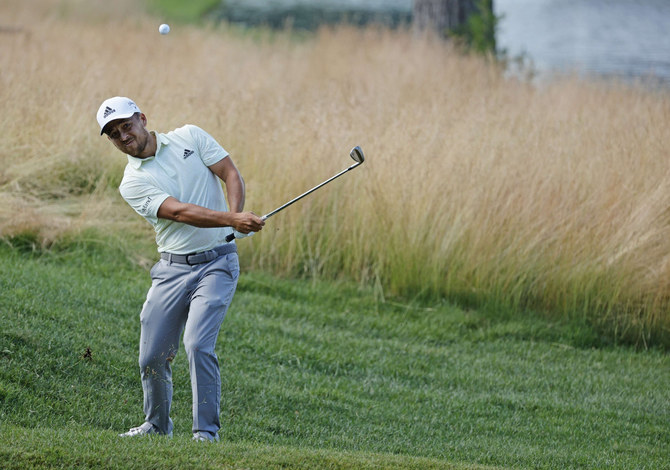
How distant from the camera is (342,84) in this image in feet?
44.7

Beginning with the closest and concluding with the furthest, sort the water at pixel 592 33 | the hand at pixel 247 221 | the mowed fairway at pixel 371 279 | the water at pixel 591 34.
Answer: the hand at pixel 247 221, the mowed fairway at pixel 371 279, the water at pixel 591 34, the water at pixel 592 33

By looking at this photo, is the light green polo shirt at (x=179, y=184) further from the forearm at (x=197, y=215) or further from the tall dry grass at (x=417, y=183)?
the tall dry grass at (x=417, y=183)

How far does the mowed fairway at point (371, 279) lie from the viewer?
6367 mm

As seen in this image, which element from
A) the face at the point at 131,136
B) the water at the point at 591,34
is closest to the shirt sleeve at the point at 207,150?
the face at the point at 131,136

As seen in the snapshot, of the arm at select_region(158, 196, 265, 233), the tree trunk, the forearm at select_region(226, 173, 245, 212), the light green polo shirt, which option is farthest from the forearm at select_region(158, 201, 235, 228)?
the tree trunk

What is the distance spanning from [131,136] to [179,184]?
1.22 feet

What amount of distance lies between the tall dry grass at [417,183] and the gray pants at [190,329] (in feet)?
13.8

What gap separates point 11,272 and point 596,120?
6.88 metres

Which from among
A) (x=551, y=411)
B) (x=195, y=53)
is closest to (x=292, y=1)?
(x=195, y=53)

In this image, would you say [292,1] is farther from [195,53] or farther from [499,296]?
[499,296]

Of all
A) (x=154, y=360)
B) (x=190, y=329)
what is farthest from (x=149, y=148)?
(x=154, y=360)

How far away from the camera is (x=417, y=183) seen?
32.0 ft

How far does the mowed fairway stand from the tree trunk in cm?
512

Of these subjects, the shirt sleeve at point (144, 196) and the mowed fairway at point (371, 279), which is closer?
the shirt sleeve at point (144, 196)
